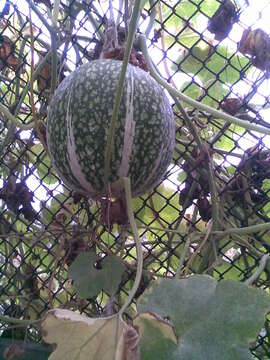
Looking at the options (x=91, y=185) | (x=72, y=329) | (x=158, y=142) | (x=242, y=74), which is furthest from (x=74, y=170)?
(x=242, y=74)

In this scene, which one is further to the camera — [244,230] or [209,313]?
[244,230]

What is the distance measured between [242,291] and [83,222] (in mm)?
625

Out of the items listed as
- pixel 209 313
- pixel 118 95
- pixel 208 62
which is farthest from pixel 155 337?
pixel 208 62

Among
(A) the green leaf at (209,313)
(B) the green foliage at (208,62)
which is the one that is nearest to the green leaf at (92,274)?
(A) the green leaf at (209,313)

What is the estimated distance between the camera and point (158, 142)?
0.97 metres

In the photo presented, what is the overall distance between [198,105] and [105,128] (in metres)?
0.16

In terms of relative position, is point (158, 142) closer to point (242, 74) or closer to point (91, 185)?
point (91, 185)

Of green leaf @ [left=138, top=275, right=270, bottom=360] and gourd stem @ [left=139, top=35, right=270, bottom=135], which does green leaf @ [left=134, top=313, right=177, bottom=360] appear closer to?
green leaf @ [left=138, top=275, right=270, bottom=360]

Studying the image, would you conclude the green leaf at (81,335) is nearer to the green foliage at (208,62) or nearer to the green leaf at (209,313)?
the green leaf at (209,313)

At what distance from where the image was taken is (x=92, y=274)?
1.06 metres

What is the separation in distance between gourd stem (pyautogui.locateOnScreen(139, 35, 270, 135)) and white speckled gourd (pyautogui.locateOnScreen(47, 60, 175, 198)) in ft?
0.06

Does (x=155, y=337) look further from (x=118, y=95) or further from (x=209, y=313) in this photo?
(x=118, y=95)

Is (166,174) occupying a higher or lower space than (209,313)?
higher

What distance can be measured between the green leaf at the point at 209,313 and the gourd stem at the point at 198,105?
0.29 m
